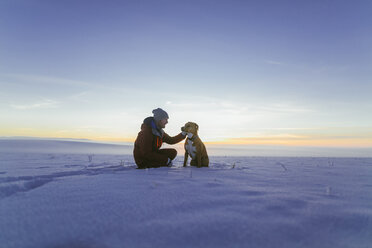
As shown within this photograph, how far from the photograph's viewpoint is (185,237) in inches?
47.6

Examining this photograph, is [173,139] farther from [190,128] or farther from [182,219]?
[182,219]

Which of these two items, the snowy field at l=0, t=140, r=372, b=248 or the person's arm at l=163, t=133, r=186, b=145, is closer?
the snowy field at l=0, t=140, r=372, b=248

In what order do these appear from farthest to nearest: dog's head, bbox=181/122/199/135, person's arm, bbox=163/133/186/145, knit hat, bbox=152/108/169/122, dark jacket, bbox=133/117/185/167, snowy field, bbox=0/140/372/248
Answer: person's arm, bbox=163/133/186/145, dog's head, bbox=181/122/199/135, knit hat, bbox=152/108/169/122, dark jacket, bbox=133/117/185/167, snowy field, bbox=0/140/372/248

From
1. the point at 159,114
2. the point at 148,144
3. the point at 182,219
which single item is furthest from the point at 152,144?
the point at 182,219

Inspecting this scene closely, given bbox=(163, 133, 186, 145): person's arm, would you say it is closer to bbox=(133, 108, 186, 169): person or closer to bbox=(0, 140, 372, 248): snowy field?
bbox=(133, 108, 186, 169): person

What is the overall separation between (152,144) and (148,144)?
0.86 ft

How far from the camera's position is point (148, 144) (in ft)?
14.7

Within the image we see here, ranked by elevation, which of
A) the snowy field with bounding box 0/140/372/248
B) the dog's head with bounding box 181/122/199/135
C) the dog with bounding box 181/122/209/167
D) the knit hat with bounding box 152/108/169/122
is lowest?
the snowy field with bounding box 0/140/372/248

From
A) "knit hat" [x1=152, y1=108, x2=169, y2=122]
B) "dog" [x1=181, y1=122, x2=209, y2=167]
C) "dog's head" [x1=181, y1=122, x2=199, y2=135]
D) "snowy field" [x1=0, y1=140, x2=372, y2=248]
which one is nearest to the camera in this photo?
"snowy field" [x1=0, y1=140, x2=372, y2=248]

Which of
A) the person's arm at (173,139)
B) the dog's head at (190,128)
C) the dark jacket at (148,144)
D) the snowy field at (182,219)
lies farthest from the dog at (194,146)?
the snowy field at (182,219)

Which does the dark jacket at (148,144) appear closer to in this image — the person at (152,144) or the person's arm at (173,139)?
the person at (152,144)

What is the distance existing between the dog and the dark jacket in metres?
0.59

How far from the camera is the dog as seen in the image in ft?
16.3

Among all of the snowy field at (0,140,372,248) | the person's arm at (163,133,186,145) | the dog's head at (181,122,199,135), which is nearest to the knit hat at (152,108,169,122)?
the dog's head at (181,122,199,135)
